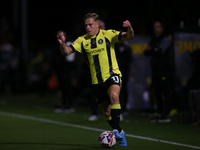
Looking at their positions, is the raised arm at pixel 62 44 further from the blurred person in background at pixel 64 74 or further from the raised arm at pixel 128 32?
the blurred person in background at pixel 64 74

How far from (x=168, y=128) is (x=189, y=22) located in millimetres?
5558

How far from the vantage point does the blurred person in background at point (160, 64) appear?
34.5 feet

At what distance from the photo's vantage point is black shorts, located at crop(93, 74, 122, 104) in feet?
23.8

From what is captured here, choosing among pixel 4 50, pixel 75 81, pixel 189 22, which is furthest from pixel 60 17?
pixel 189 22

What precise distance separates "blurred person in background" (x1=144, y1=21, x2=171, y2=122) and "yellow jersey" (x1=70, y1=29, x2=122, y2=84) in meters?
3.24

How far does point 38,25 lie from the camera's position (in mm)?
32656

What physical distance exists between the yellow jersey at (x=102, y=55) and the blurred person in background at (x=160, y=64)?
3.24m

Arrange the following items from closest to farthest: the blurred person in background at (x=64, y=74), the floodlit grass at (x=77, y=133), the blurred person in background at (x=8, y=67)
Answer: the floodlit grass at (x=77, y=133) < the blurred person in background at (x=64, y=74) < the blurred person in background at (x=8, y=67)

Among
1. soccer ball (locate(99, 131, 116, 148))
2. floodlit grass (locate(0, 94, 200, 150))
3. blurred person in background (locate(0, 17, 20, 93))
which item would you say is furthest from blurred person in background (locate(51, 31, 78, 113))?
blurred person in background (locate(0, 17, 20, 93))

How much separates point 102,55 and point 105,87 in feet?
1.72

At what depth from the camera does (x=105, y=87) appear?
24.0 ft

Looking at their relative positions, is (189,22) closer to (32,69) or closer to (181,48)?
(181,48)

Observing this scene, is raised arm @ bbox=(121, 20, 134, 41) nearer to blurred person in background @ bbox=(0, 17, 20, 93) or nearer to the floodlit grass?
the floodlit grass

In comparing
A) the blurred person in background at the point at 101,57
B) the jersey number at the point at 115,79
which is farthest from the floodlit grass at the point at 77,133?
the jersey number at the point at 115,79
